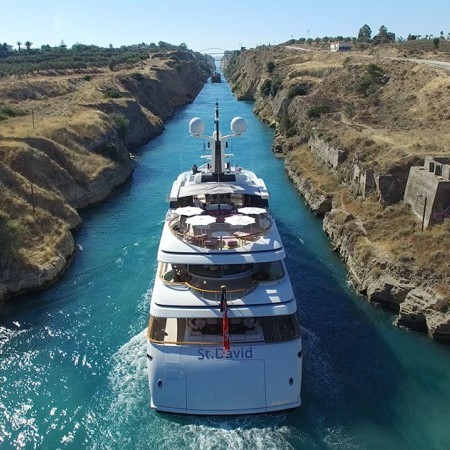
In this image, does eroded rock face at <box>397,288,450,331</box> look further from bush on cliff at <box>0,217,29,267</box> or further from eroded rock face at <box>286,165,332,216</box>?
bush on cliff at <box>0,217,29,267</box>

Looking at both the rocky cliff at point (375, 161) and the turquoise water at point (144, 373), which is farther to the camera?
the rocky cliff at point (375, 161)

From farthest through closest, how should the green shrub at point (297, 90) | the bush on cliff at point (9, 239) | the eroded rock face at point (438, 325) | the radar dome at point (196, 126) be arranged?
the green shrub at point (297, 90), the radar dome at point (196, 126), the bush on cliff at point (9, 239), the eroded rock face at point (438, 325)

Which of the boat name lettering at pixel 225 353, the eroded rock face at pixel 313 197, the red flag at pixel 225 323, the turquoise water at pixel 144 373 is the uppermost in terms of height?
the red flag at pixel 225 323

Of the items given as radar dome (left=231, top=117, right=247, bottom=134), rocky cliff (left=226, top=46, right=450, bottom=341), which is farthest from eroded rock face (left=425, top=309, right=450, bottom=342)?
radar dome (left=231, top=117, right=247, bottom=134)

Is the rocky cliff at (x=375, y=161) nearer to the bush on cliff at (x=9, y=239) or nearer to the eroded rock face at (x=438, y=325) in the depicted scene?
the eroded rock face at (x=438, y=325)

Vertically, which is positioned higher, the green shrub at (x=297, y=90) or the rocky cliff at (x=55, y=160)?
the green shrub at (x=297, y=90)

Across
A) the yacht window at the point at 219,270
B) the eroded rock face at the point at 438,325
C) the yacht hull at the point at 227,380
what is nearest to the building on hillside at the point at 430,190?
the eroded rock face at the point at 438,325
